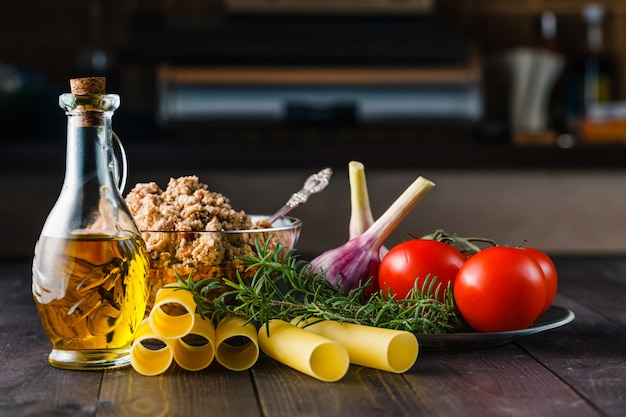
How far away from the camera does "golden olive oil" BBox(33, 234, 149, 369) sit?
701 millimetres

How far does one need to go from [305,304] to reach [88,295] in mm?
179

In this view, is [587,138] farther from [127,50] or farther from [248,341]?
[248,341]

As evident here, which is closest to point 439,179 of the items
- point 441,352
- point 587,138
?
point 587,138

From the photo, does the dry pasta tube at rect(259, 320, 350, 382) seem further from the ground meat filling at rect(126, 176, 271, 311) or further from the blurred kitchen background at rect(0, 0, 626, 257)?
the blurred kitchen background at rect(0, 0, 626, 257)

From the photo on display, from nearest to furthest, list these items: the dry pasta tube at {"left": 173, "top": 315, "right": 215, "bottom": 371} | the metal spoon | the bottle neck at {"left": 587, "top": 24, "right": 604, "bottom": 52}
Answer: the dry pasta tube at {"left": 173, "top": 315, "right": 215, "bottom": 371} < the metal spoon < the bottle neck at {"left": 587, "top": 24, "right": 604, "bottom": 52}

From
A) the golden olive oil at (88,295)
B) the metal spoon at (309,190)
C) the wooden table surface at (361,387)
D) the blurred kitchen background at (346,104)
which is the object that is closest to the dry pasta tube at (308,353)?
the wooden table surface at (361,387)

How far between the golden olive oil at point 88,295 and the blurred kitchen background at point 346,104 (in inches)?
53.4

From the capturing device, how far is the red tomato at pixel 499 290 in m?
0.76

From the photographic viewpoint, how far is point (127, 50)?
8.59ft

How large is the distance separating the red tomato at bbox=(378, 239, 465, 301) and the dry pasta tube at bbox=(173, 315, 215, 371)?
0.59 ft

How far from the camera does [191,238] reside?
2.57 feet

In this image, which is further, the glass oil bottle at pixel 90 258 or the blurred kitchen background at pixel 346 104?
the blurred kitchen background at pixel 346 104

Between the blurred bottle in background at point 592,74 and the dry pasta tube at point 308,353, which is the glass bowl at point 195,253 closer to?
the dry pasta tube at point 308,353

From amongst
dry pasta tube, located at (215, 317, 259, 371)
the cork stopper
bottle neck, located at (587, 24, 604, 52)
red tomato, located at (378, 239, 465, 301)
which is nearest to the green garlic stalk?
red tomato, located at (378, 239, 465, 301)
